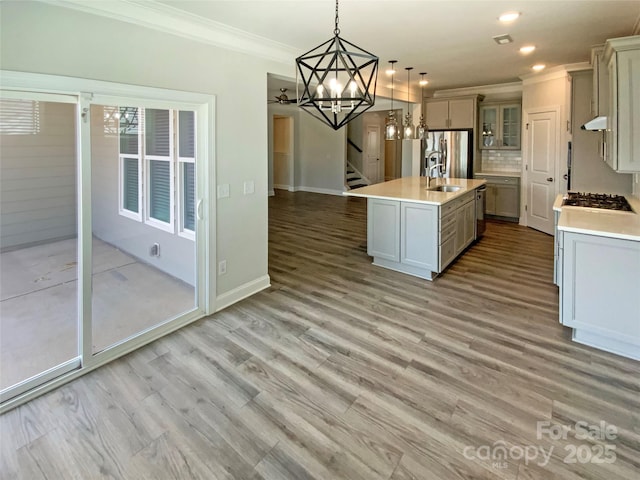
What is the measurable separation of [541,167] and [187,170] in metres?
5.84

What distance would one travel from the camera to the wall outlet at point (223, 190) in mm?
3391

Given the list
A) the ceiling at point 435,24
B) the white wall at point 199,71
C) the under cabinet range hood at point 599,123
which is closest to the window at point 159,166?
the white wall at point 199,71

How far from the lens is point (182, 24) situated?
2877 millimetres

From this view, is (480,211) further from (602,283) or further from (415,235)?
(602,283)

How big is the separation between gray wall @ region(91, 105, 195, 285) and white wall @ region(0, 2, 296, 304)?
1.12ft

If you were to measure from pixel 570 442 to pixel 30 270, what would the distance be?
4.09m

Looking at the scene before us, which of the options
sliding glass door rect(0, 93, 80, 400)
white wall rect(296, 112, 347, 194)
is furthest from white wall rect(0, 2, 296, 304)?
white wall rect(296, 112, 347, 194)

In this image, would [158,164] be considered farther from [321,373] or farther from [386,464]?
[386,464]

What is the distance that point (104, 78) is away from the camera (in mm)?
2463

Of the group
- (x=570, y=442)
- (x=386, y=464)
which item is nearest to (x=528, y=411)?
(x=570, y=442)

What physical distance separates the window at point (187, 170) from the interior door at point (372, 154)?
31.0ft

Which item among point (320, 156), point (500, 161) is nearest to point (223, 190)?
point (500, 161)

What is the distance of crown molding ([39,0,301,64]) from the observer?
2.39 metres

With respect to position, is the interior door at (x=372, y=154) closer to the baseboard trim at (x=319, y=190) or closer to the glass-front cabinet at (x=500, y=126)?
the baseboard trim at (x=319, y=190)
